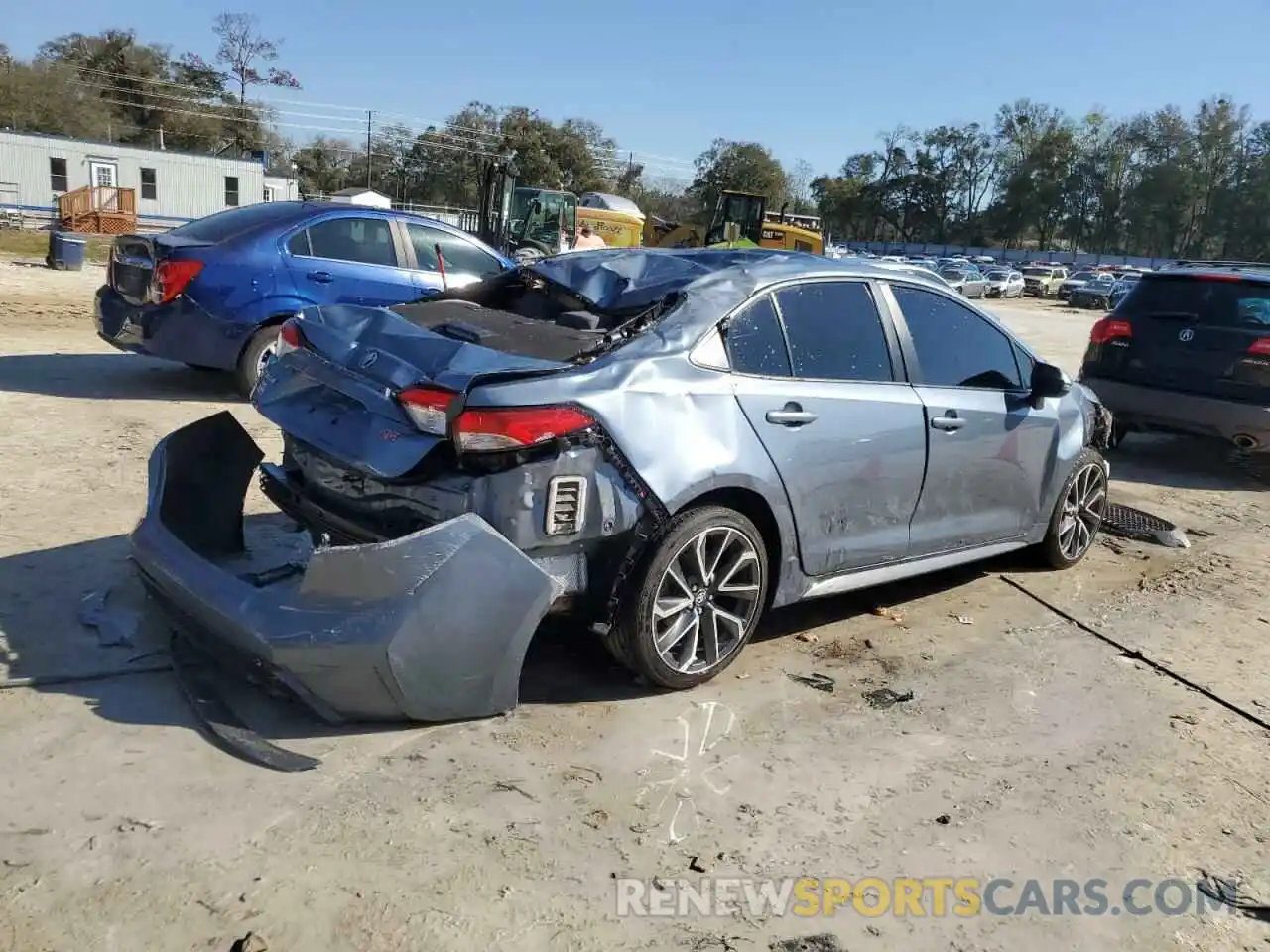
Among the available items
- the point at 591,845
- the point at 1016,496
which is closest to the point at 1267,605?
the point at 1016,496

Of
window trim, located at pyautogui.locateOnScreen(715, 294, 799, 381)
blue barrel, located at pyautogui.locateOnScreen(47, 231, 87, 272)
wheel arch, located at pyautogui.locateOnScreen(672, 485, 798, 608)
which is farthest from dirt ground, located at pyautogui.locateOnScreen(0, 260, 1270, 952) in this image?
blue barrel, located at pyautogui.locateOnScreen(47, 231, 87, 272)

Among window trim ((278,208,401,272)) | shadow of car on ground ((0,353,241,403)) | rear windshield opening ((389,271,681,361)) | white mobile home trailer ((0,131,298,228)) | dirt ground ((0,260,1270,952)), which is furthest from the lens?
white mobile home trailer ((0,131,298,228))

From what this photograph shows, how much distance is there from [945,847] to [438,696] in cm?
165

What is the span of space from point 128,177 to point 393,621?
4375 cm

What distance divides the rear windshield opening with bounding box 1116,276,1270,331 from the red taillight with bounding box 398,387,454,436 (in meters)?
7.18

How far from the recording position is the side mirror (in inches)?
211

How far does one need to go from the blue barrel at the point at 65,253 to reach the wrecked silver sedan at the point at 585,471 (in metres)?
19.0

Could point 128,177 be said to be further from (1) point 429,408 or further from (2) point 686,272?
(1) point 429,408

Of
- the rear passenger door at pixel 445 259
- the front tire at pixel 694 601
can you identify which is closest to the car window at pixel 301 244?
the rear passenger door at pixel 445 259

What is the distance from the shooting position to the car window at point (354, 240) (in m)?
8.51

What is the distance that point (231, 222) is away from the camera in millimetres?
8383

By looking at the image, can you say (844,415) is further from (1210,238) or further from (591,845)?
(1210,238)

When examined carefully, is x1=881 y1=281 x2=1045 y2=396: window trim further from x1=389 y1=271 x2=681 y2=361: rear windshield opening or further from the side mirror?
x1=389 y1=271 x2=681 y2=361: rear windshield opening

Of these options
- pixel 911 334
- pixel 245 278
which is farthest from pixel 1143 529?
pixel 245 278
